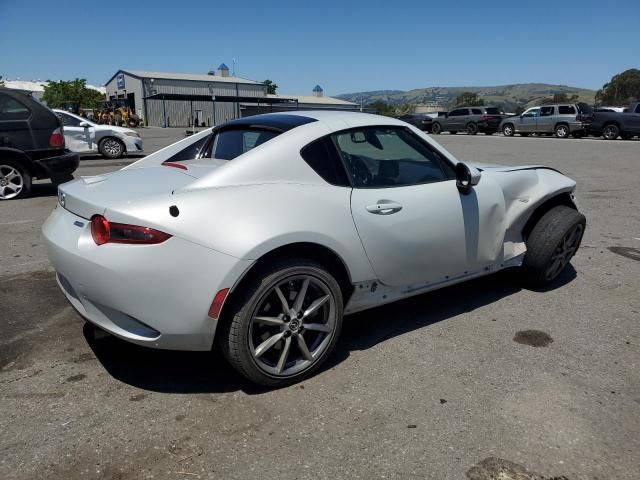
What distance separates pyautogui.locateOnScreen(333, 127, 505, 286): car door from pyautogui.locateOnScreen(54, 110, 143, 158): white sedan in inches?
507

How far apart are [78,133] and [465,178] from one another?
13490 mm

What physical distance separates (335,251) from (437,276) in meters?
0.94

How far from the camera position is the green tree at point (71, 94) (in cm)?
7938

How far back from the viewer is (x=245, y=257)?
100 inches

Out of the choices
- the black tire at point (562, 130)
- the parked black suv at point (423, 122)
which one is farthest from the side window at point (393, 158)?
the parked black suv at point (423, 122)

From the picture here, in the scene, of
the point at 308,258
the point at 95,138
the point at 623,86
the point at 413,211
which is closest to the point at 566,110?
the point at 95,138

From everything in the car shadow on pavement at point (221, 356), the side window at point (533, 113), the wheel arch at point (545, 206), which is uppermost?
the side window at point (533, 113)

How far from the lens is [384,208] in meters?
3.12

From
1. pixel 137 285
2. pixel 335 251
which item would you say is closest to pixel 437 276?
pixel 335 251

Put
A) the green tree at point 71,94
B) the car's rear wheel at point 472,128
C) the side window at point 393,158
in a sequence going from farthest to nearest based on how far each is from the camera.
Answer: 1. the green tree at point 71,94
2. the car's rear wheel at point 472,128
3. the side window at point 393,158

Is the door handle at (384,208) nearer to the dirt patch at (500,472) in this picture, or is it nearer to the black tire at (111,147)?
the dirt patch at (500,472)

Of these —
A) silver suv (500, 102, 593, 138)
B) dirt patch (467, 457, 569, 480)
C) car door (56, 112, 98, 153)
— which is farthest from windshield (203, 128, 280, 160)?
silver suv (500, 102, 593, 138)

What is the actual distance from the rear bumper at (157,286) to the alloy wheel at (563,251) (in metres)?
2.82

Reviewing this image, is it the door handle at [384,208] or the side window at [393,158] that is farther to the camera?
the side window at [393,158]
